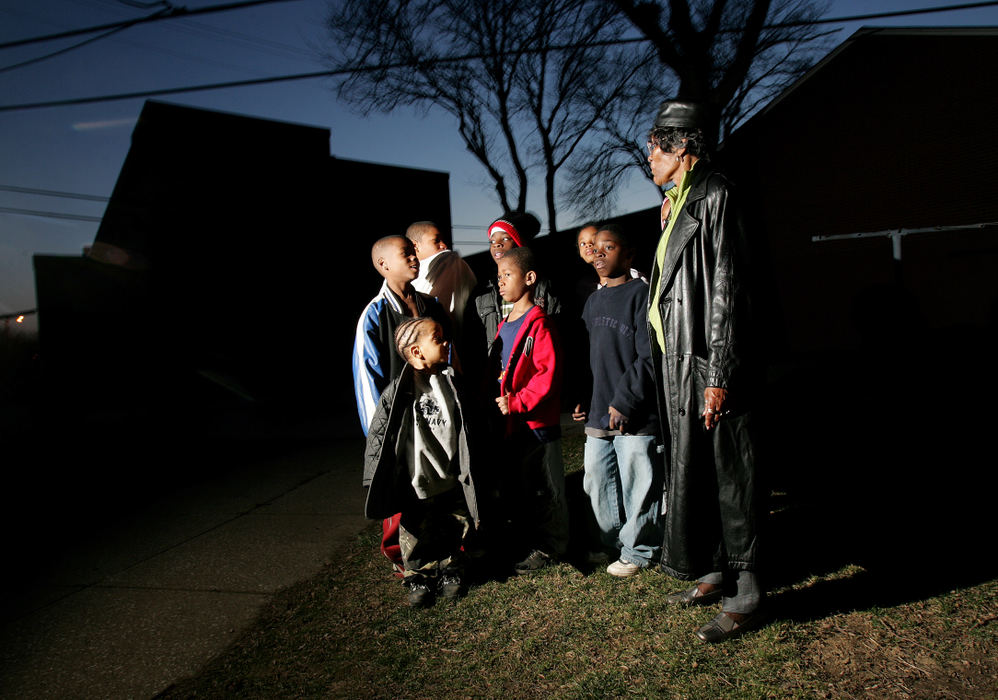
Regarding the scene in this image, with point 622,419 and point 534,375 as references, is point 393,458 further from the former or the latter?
point 622,419

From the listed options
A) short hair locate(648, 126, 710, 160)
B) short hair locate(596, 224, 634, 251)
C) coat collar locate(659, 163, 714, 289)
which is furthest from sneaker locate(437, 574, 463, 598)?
short hair locate(648, 126, 710, 160)

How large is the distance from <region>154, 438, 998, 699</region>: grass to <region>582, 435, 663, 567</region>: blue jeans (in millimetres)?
168

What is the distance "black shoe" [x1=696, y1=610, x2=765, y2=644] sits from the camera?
2.48 metres

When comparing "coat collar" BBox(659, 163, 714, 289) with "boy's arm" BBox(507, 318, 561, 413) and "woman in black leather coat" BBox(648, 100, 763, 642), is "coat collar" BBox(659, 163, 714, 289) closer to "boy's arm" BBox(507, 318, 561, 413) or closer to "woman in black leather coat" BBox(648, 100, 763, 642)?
"woman in black leather coat" BBox(648, 100, 763, 642)

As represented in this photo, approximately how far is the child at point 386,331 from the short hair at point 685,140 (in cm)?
140

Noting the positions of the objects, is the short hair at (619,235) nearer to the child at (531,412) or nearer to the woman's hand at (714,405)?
the child at (531,412)

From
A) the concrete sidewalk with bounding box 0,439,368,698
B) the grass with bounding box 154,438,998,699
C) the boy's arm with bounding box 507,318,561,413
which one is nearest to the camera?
the grass with bounding box 154,438,998,699

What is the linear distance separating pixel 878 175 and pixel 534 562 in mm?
15720

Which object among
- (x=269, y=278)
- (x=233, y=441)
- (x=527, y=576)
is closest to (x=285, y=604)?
(x=527, y=576)

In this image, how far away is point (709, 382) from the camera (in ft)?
7.79

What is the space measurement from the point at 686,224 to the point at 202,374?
15851 millimetres

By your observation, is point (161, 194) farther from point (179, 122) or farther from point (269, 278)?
point (269, 278)

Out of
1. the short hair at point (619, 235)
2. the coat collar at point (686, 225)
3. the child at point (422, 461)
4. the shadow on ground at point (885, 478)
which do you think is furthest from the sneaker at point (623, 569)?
the short hair at point (619, 235)

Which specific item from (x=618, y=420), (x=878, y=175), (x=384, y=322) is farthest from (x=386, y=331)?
(x=878, y=175)
